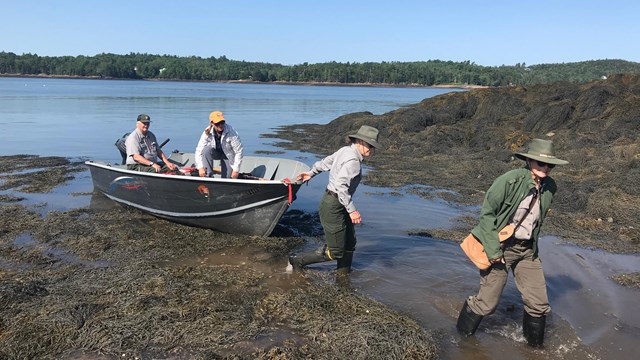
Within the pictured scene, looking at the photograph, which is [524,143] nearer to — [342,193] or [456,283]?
[456,283]

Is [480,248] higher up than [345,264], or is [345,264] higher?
[480,248]

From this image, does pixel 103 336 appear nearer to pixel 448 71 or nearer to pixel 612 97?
pixel 612 97

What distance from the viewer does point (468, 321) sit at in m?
4.99

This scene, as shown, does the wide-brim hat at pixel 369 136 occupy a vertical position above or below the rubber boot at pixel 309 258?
above

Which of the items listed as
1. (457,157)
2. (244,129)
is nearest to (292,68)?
(244,129)

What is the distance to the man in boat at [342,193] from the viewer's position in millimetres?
5586

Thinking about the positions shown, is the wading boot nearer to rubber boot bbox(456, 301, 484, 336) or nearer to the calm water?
the calm water

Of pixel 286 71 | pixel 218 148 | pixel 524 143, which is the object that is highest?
pixel 286 71

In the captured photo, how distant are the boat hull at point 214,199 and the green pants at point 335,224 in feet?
4.84

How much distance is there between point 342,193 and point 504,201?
6.20 ft

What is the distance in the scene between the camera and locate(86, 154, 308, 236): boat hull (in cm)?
768

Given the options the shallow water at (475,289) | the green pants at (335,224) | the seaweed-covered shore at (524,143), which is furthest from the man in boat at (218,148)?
the seaweed-covered shore at (524,143)

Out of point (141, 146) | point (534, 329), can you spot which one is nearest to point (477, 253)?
point (534, 329)

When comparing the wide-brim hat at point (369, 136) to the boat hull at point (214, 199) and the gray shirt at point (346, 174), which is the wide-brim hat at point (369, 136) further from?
the boat hull at point (214, 199)
